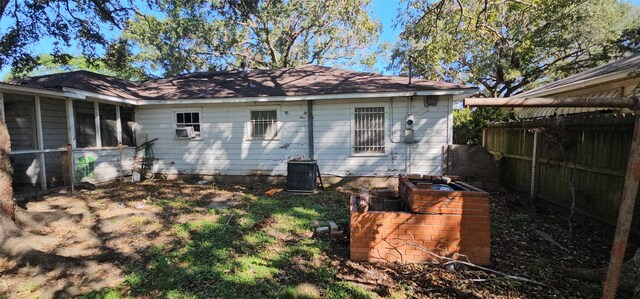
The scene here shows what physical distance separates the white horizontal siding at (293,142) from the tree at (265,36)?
9393 mm

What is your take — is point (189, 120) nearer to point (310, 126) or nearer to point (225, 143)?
point (225, 143)

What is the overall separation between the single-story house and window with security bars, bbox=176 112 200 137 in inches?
1.2

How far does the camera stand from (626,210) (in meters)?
→ 1.65

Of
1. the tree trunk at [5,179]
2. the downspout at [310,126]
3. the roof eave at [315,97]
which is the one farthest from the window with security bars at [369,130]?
the tree trunk at [5,179]

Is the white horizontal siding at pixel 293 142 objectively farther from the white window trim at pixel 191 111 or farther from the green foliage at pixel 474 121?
the green foliage at pixel 474 121

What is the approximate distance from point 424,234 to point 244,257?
222 cm

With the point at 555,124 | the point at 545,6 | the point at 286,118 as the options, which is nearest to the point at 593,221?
the point at 555,124

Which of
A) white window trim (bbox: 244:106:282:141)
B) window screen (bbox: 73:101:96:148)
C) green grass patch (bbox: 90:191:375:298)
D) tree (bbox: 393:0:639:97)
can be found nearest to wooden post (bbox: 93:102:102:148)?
window screen (bbox: 73:101:96:148)

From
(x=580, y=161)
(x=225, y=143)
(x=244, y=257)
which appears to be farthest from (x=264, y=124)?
(x=580, y=161)

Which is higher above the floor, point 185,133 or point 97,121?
point 97,121

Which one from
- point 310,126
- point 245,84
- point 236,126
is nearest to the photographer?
point 310,126

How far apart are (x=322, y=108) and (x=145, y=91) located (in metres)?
6.15

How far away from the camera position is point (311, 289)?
299cm

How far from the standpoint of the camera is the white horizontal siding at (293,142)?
26.0 ft
